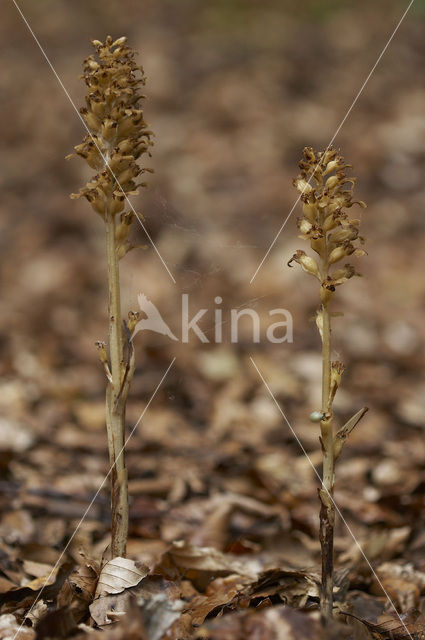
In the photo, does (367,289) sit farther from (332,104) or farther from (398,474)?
(332,104)

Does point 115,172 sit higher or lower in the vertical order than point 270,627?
higher

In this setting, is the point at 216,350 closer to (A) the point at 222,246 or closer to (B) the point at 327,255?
(A) the point at 222,246

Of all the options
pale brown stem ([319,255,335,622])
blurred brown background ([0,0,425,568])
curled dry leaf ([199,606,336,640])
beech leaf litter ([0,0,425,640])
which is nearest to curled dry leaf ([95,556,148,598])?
beech leaf litter ([0,0,425,640])

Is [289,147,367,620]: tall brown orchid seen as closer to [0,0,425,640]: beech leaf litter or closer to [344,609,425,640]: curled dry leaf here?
[0,0,425,640]: beech leaf litter

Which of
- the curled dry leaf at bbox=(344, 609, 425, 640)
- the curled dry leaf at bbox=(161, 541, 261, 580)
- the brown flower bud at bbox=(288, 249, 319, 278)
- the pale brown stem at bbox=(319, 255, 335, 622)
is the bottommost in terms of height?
the curled dry leaf at bbox=(344, 609, 425, 640)

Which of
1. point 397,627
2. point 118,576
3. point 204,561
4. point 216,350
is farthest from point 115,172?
point 216,350

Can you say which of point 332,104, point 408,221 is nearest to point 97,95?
point 408,221

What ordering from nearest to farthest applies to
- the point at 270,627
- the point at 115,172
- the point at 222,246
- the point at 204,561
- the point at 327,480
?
the point at 270,627, the point at 327,480, the point at 115,172, the point at 204,561, the point at 222,246
